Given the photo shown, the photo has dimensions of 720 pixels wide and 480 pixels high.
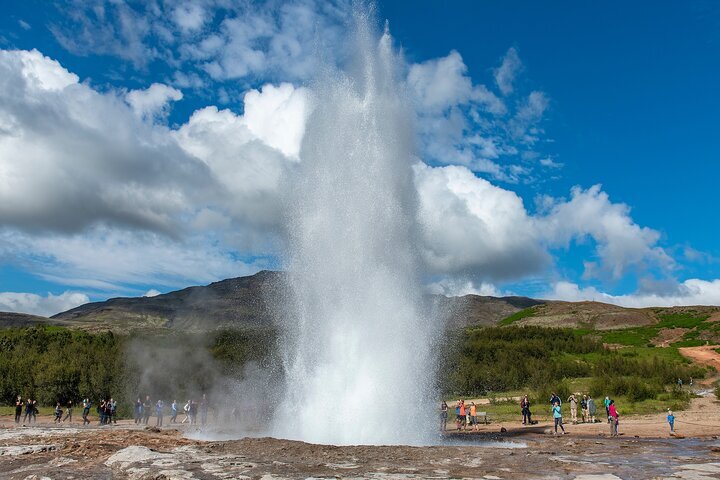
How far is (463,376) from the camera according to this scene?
51.2m

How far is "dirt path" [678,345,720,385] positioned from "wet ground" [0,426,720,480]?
1706 inches

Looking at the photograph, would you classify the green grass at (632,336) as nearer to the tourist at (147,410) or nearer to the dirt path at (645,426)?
the dirt path at (645,426)

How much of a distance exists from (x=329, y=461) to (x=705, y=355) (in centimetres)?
6421

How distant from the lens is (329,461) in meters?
12.7

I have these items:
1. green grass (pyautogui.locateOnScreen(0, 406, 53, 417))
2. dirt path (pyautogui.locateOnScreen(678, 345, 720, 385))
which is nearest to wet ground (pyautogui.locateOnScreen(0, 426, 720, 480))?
green grass (pyautogui.locateOnScreen(0, 406, 53, 417))

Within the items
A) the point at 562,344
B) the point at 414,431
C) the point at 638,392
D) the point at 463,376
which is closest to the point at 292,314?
the point at 414,431

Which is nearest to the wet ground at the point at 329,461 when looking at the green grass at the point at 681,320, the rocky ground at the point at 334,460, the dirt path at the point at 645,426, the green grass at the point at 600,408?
the rocky ground at the point at 334,460

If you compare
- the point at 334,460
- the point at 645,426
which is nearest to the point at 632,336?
the point at 645,426

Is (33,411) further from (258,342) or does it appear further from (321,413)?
(258,342)

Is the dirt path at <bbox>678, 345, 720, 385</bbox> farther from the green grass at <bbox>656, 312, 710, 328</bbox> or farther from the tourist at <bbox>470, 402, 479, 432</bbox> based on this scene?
the tourist at <bbox>470, 402, 479, 432</bbox>

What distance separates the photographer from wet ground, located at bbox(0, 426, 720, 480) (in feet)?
36.7

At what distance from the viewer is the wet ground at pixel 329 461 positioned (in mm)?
11195

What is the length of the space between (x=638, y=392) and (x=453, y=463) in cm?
2890

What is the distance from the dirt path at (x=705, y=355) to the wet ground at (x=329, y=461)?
142ft
